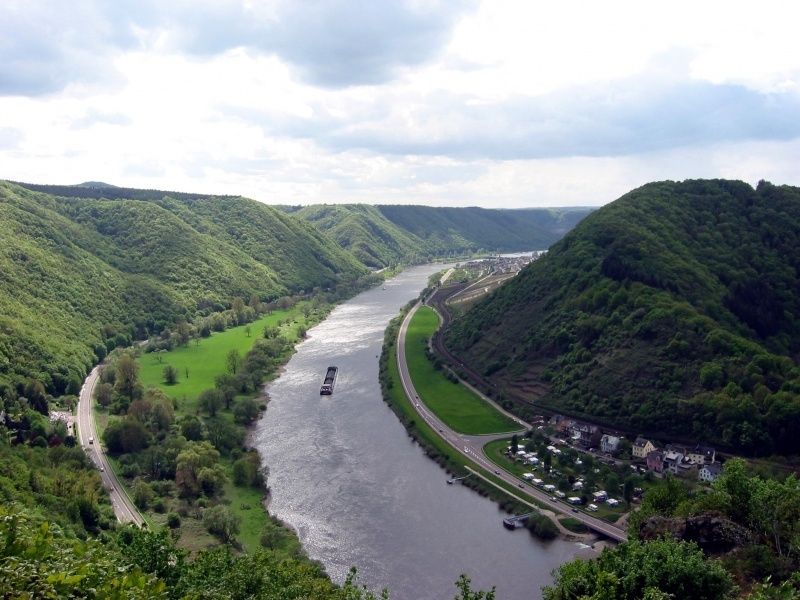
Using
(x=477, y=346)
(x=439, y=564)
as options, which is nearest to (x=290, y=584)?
(x=439, y=564)

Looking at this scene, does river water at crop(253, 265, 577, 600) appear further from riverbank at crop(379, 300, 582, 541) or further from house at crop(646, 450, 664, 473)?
house at crop(646, 450, 664, 473)

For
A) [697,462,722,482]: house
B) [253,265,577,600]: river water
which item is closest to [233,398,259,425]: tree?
[253,265,577,600]: river water

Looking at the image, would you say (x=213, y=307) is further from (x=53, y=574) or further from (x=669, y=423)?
(x=53, y=574)

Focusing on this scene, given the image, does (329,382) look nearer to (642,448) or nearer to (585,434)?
(585,434)

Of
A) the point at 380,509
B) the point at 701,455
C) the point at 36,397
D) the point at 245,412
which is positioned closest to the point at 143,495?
the point at 380,509

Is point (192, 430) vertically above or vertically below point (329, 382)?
below
